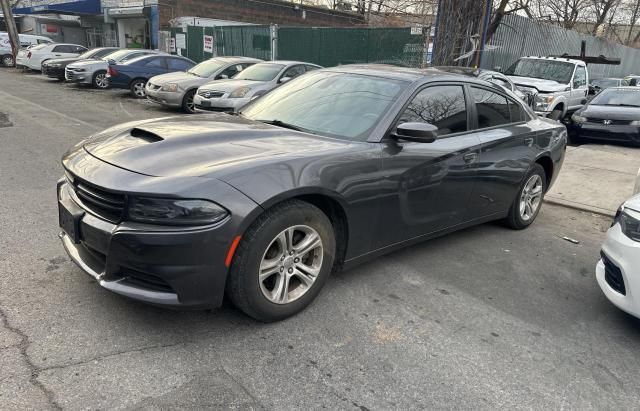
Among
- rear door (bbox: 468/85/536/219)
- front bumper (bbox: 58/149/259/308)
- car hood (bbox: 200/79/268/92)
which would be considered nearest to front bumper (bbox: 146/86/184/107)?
car hood (bbox: 200/79/268/92)

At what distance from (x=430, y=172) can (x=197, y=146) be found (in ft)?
5.73

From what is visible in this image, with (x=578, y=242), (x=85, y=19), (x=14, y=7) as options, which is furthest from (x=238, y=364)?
(x=14, y=7)

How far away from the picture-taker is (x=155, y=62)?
15.9m

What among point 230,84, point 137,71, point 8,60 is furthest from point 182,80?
point 8,60

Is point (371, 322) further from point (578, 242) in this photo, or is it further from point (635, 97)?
point (635, 97)

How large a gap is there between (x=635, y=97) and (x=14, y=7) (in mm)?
46283

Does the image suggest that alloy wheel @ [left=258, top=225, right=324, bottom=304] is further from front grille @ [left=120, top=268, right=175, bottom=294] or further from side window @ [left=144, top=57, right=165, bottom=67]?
side window @ [left=144, top=57, right=165, bottom=67]

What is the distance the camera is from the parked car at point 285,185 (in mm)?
2604

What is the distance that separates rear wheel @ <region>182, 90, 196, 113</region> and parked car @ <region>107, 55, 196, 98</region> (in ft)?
10.7

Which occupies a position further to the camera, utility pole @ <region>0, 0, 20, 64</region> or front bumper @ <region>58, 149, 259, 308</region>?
utility pole @ <region>0, 0, 20, 64</region>

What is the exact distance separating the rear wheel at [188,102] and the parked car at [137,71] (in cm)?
325

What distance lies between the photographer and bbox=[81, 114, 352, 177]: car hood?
2.80m

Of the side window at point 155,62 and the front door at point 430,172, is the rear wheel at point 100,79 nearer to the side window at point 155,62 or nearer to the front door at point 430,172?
the side window at point 155,62

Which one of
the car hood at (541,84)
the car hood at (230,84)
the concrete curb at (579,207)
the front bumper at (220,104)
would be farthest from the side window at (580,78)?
the front bumper at (220,104)
